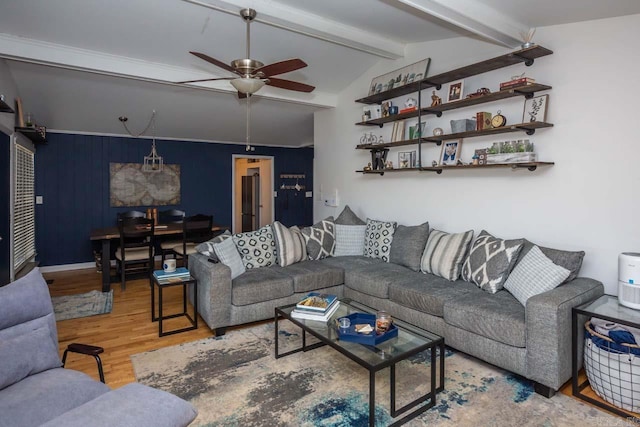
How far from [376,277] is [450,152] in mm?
1469

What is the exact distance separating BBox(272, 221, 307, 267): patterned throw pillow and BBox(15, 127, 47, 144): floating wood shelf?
9.85 ft

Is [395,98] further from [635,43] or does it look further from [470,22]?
[635,43]

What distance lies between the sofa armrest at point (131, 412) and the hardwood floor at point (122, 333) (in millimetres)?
1184

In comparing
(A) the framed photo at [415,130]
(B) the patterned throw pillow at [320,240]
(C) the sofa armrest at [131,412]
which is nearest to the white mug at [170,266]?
(B) the patterned throw pillow at [320,240]

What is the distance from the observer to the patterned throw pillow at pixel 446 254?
3346 millimetres

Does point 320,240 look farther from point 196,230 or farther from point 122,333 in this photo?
point 122,333

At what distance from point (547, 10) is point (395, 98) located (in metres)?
1.88

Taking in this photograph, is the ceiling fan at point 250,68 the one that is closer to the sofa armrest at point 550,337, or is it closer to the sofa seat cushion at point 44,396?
the sofa seat cushion at point 44,396

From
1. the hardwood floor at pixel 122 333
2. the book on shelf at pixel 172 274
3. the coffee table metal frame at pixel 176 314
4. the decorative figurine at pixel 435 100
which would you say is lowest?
the hardwood floor at pixel 122 333

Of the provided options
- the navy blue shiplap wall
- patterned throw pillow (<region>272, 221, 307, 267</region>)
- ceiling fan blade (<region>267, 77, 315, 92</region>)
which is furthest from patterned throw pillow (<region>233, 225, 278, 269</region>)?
the navy blue shiplap wall

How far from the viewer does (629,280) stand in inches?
91.1

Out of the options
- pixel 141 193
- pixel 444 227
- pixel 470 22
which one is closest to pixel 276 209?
pixel 141 193

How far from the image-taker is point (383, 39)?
397cm

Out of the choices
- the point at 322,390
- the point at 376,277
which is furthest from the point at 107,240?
the point at 322,390
